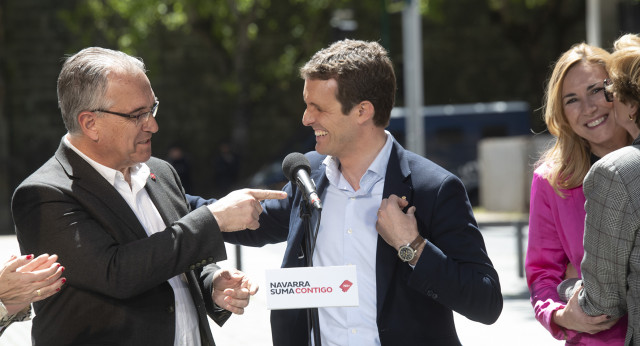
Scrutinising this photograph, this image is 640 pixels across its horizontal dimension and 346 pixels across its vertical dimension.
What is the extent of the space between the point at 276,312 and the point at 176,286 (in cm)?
37

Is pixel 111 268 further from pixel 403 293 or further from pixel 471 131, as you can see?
pixel 471 131

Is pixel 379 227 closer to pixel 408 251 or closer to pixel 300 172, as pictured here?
pixel 408 251

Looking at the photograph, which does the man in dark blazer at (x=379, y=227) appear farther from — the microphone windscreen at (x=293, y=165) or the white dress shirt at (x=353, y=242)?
the microphone windscreen at (x=293, y=165)

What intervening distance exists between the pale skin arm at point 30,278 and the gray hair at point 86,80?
566 millimetres

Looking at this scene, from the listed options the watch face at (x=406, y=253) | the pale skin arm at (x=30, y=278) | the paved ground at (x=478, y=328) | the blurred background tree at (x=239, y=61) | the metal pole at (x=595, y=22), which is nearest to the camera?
the pale skin arm at (x=30, y=278)

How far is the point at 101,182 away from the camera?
3121mm

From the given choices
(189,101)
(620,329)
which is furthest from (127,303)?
(189,101)

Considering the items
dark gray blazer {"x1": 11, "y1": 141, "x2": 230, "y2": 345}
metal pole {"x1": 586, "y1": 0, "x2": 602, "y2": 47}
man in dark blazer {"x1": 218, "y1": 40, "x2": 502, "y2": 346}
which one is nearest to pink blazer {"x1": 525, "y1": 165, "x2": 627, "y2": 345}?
man in dark blazer {"x1": 218, "y1": 40, "x2": 502, "y2": 346}

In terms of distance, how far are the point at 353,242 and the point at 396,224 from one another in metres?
0.26

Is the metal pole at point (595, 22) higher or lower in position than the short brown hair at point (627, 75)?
lower

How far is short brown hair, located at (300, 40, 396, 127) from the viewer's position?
331 cm

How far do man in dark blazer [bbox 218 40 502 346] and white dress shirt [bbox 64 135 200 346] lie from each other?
0.99 ft

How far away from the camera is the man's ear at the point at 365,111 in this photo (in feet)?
11.0

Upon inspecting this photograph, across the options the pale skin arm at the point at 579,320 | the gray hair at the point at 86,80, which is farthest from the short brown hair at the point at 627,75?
the gray hair at the point at 86,80
